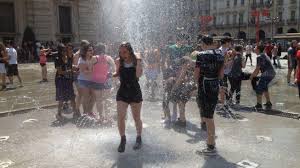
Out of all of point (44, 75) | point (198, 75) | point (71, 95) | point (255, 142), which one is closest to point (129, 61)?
point (198, 75)

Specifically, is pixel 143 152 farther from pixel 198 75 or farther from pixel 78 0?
pixel 78 0

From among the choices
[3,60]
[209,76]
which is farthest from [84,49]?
[3,60]

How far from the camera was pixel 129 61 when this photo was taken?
6.14 meters

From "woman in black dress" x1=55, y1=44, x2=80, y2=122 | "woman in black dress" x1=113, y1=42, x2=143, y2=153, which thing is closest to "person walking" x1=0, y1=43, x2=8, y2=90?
"woman in black dress" x1=55, y1=44, x2=80, y2=122

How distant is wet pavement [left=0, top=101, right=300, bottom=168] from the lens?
5.73 m

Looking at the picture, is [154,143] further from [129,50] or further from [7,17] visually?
[7,17]

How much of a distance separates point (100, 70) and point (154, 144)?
226cm


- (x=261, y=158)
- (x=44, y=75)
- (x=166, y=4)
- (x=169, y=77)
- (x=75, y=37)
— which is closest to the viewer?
(x=261, y=158)

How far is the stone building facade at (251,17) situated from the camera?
3004 inches

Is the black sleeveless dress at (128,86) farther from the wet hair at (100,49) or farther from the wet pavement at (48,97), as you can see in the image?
the wet pavement at (48,97)

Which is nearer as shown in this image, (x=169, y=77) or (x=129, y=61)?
(x=129, y=61)

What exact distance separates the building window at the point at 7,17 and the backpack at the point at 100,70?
2850 centimetres

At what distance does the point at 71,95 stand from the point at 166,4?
56085 millimetres

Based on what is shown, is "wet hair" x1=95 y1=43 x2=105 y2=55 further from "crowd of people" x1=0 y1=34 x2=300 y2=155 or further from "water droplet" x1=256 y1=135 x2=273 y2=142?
"water droplet" x1=256 y1=135 x2=273 y2=142
